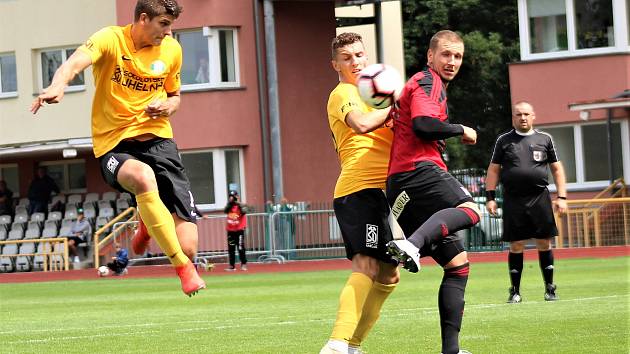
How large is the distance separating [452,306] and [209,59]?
29507 millimetres

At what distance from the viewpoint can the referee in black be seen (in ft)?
50.7

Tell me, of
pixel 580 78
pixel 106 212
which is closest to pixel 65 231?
pixel 106 212

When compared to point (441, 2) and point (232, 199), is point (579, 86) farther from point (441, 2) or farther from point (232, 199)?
point (441, 2)

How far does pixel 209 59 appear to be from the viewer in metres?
38.1

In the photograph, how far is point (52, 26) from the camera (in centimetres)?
4081

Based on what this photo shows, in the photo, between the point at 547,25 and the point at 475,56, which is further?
the point at 475,56

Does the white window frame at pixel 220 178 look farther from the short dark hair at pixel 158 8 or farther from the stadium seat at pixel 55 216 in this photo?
the short dark hair at pixel 158 8

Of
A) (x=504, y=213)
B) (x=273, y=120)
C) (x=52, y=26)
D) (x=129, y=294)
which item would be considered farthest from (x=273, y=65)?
(x=504, y=213)

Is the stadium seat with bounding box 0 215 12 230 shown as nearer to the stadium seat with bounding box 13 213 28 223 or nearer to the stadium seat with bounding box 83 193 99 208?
the stadium seat with bounding box 13 213 28 223

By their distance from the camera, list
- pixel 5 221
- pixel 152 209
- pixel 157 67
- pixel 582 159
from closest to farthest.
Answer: pixel 152 209 → pixel 157 67 → pixel 582 159 → pixel 5 221

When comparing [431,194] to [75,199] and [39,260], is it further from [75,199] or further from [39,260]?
[75,199]

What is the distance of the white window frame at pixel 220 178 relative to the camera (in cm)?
3794

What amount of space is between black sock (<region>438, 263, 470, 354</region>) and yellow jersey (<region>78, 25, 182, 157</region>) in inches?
113

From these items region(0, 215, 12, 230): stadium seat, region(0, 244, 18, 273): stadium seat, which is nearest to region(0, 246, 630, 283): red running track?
region(0, 244, 18, 273): stadium seat
